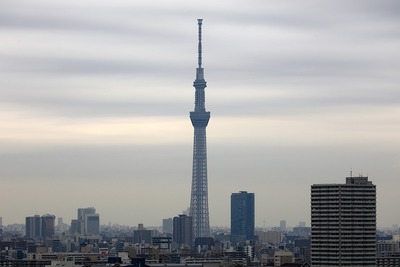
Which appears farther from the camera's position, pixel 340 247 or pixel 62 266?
pixel 62 266

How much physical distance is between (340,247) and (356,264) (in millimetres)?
2753

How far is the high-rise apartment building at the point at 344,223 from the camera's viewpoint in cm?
17850

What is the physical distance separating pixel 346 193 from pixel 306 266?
2125 centimetres

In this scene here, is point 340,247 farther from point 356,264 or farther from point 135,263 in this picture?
point 135,263

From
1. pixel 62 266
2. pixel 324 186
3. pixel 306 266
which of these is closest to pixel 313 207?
pixel 324 186

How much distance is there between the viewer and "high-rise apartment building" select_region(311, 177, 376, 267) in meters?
178

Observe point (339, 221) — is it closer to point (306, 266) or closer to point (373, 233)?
point (373, 233)

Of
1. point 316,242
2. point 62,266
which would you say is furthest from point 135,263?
point 316,242

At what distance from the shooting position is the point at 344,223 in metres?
179

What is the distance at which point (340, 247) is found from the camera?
588 ft

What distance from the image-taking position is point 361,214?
17838 centimetres

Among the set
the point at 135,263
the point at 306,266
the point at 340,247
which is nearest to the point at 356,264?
the point at 340,247

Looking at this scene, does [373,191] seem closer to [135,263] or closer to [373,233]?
[373,233]

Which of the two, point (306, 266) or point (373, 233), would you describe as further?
point (306, 266)
